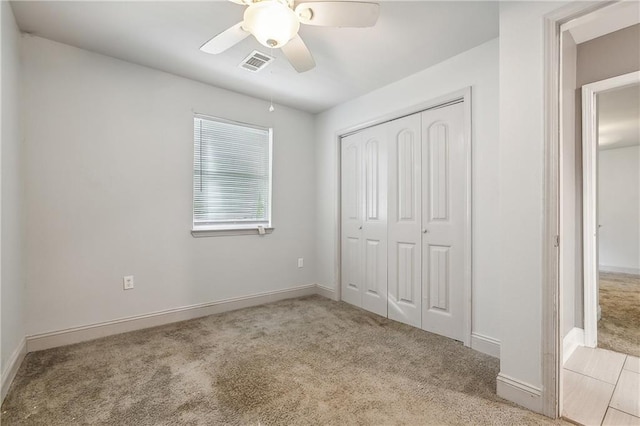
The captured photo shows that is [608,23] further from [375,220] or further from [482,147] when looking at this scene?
[375,220]

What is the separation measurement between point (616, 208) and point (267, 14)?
7591 millimetres

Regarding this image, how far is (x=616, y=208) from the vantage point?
19.3 feet

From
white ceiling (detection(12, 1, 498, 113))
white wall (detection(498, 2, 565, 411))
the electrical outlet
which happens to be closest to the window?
white ceiling (detection(12, 1, 498, 113))

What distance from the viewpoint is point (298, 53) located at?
1.87 meters

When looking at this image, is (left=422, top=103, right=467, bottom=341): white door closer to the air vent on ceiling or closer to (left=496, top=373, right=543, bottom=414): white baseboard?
(left=496, top=373, right=543, bottom=414): white baseboard

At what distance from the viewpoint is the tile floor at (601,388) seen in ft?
5.16

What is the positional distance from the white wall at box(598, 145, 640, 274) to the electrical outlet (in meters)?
7.49

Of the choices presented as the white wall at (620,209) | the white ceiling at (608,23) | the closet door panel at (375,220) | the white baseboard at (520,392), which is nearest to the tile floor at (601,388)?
the white baseboard at (520,392)

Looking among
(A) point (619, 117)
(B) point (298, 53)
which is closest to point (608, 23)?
(B) point (298, 53)

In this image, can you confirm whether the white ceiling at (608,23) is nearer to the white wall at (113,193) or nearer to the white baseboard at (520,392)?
the white baseboard at (520,392)

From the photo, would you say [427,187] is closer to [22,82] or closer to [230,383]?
[230,383]

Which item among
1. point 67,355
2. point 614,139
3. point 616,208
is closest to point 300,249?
point 67,355

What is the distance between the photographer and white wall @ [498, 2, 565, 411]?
1616 mm

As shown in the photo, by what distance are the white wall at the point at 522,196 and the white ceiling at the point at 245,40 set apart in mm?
442
